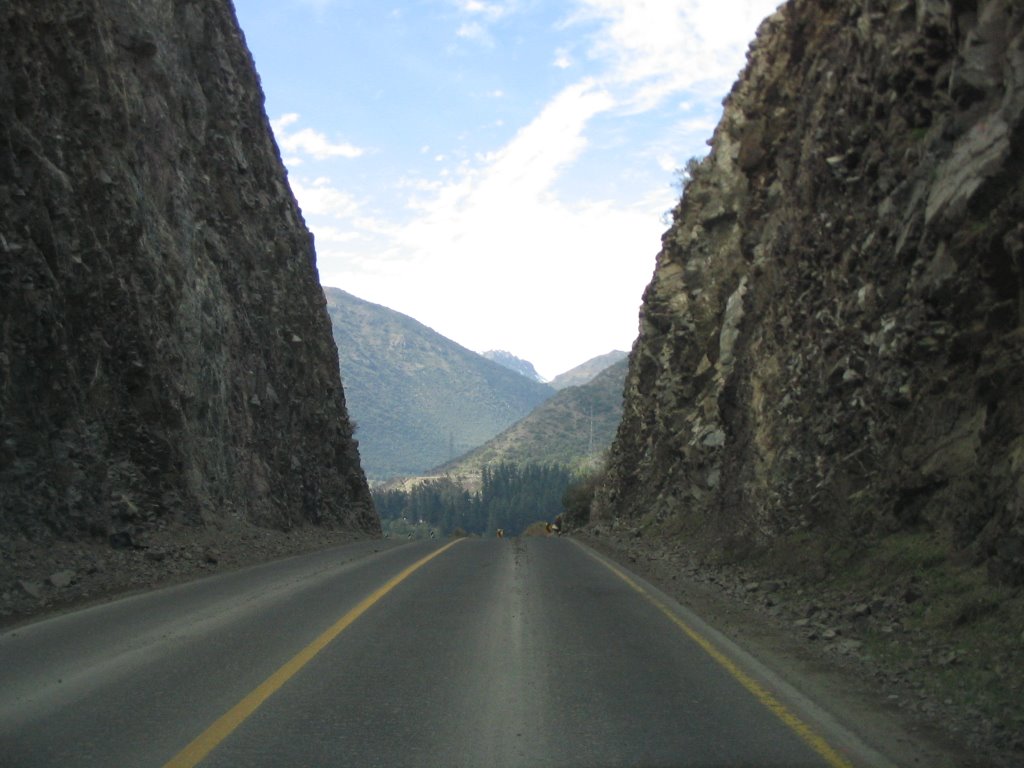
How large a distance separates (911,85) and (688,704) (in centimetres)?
1136

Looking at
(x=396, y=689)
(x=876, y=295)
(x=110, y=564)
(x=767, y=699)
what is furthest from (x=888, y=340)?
(x=110, y=564)

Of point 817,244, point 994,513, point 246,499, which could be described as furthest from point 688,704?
point 246,499

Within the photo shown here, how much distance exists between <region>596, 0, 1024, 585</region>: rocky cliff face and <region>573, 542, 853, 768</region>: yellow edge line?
9.04 ft

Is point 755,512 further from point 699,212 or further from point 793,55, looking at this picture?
point 699,212

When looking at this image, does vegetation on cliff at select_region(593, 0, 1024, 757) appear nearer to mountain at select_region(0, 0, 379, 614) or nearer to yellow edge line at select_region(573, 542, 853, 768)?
yellow edge line at select_region(573, 542, 853, 768)

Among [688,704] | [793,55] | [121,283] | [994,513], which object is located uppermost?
[793,55]

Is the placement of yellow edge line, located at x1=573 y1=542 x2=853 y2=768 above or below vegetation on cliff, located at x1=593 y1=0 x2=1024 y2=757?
below

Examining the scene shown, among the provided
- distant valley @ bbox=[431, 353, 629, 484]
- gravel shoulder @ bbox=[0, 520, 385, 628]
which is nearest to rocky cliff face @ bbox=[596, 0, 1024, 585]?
gravel shoulder @ bbox=[0, 520, 385, 628]

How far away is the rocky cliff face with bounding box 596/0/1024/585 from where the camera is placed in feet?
35.4

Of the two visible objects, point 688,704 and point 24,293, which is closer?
point 688,704

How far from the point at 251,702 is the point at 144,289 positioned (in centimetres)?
1820

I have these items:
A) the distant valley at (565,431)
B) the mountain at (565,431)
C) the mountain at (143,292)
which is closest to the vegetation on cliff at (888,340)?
the mountain at (143,292)

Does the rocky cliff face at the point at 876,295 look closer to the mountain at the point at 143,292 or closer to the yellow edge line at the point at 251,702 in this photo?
the yellow edge line at the point at 251,702

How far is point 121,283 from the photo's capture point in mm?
21328
